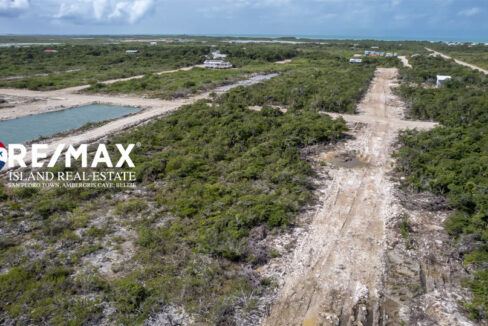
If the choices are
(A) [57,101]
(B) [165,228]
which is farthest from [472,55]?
(B) [165,228]

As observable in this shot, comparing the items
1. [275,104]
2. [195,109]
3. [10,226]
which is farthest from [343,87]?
[10,226]

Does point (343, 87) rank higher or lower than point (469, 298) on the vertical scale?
higher

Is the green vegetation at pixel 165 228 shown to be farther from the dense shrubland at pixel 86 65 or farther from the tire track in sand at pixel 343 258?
the dense shrubland at pixel 86 65

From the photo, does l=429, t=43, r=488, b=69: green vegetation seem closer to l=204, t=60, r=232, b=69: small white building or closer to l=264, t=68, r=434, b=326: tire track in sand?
l=204, t=60, r=232, b=69: small white building

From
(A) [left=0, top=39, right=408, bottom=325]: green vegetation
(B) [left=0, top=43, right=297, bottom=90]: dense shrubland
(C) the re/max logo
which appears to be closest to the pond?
(C) the re/max logo

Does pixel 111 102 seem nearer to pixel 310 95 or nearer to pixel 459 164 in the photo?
pixel 310 95

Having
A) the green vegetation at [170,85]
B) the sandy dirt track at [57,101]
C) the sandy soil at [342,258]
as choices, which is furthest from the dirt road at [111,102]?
the sandy soil at [342,258]

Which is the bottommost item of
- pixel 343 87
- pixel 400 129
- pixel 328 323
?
pixel 328 323

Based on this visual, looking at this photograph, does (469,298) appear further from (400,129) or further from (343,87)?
(343,87)
